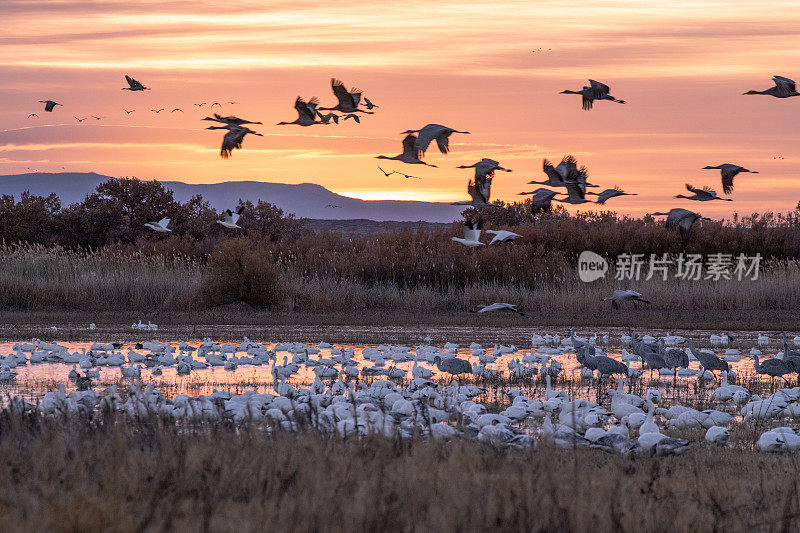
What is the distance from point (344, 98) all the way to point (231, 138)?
1684 millimetres

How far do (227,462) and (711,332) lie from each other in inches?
663

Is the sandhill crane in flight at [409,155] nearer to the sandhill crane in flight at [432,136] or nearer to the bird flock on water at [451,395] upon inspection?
the sandhill crane in flight at [432,136]

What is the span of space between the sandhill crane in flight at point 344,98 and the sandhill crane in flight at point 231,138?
49.4 inches

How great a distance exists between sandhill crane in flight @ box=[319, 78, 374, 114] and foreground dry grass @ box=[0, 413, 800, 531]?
6461 millimetres

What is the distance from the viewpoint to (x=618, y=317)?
2236 cm

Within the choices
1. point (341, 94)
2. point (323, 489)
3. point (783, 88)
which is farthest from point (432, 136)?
point (323, 489)

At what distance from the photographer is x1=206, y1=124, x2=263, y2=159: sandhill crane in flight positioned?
492 inches

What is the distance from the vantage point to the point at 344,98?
→ 12.1 m

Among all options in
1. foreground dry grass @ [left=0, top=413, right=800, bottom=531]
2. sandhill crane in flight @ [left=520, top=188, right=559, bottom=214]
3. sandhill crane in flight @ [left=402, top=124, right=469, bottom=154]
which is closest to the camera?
foreground dry grass @ [left=0, top=413, right=800, bottom=531]

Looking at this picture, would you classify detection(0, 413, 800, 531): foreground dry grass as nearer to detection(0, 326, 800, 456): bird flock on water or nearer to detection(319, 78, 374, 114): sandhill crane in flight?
detection(0, 326, 800, 456): bird flock on water

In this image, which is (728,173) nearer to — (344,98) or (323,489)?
(344,98)

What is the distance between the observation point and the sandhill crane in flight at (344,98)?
39.3ft

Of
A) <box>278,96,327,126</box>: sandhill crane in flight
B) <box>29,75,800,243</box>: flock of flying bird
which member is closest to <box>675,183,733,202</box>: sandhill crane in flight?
<box>29,75,800,243</box>: flock of flying bird

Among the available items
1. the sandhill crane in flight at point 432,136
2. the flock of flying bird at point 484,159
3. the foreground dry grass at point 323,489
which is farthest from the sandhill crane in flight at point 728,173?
the foreground dry grass at point 323,489
